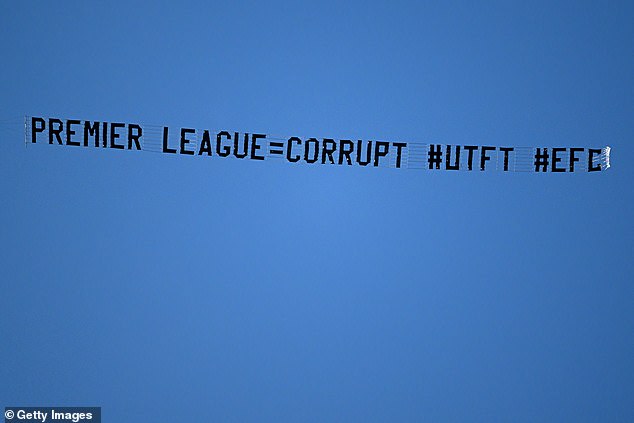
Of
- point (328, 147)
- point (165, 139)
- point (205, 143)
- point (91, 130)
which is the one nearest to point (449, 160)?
point (328, 147)

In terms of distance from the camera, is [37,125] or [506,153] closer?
[37,125]

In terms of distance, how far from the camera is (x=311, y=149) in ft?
5.55

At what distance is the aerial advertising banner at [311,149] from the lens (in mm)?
1628

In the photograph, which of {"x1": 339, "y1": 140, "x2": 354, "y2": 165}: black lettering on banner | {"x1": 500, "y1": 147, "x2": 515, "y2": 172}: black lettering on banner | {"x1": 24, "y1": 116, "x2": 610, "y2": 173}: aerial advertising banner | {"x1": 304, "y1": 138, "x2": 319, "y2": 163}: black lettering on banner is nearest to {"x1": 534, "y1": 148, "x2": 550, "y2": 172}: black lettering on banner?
{"x1": 24, "y1": 116, "x2": 610, "y2": 173}: aerial advertising banner

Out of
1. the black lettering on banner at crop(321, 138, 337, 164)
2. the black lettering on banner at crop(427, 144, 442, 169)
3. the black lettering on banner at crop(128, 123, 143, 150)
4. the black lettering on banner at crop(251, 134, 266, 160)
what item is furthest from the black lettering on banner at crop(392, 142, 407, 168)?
the black lettering on banner at crop(128, 123, 143, 150)

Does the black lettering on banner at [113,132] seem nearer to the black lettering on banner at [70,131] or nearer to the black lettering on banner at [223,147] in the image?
the black lettering on banner at [70,131]

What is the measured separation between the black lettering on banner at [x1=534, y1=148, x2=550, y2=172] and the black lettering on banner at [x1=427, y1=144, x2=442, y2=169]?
373mm

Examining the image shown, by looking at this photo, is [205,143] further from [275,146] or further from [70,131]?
[70,131]

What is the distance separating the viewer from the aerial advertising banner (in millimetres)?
1628

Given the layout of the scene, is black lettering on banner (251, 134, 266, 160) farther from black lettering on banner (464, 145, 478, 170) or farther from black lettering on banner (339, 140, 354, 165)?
black lettering on banner (464, 145, 478, 170)

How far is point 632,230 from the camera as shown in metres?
1.79

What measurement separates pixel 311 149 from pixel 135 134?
0.63m

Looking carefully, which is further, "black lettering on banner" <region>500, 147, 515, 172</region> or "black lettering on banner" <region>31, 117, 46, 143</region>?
"black lettering on banner" <region>500, 147, 515, 172</region>

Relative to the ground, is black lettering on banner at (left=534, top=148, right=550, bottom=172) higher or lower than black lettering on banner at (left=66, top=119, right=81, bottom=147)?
lower
